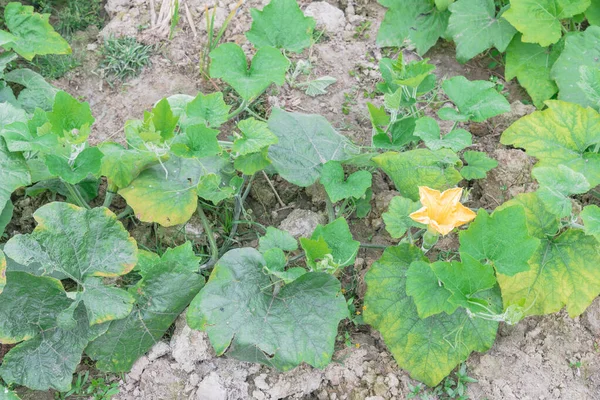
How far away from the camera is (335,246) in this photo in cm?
271

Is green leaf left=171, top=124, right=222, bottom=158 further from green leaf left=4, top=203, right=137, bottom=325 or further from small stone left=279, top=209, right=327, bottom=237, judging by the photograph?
small stone left=279, top=209, right=327, bottom=237

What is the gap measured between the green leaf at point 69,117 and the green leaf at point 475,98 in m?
1.57

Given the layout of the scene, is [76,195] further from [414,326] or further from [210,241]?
[414,326]

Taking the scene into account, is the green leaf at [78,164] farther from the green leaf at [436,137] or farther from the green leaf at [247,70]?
the green leaf at [436,137]

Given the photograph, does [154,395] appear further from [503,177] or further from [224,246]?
[503,177]

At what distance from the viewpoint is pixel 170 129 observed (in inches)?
111

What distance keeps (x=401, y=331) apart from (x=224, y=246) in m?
0.92

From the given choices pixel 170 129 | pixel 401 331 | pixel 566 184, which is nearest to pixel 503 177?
pixel 566 184

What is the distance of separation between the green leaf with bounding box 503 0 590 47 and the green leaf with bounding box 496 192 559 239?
1.06m

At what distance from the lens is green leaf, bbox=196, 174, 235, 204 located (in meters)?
2.84

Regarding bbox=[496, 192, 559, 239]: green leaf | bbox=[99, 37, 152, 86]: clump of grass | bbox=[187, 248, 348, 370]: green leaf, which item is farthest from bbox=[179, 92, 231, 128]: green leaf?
bbox=[496, 192, 559, 239]: green leaf

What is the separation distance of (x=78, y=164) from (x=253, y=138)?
728mm

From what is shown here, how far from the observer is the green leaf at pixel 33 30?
11.3 feet

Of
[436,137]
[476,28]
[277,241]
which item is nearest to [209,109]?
[277,241]
